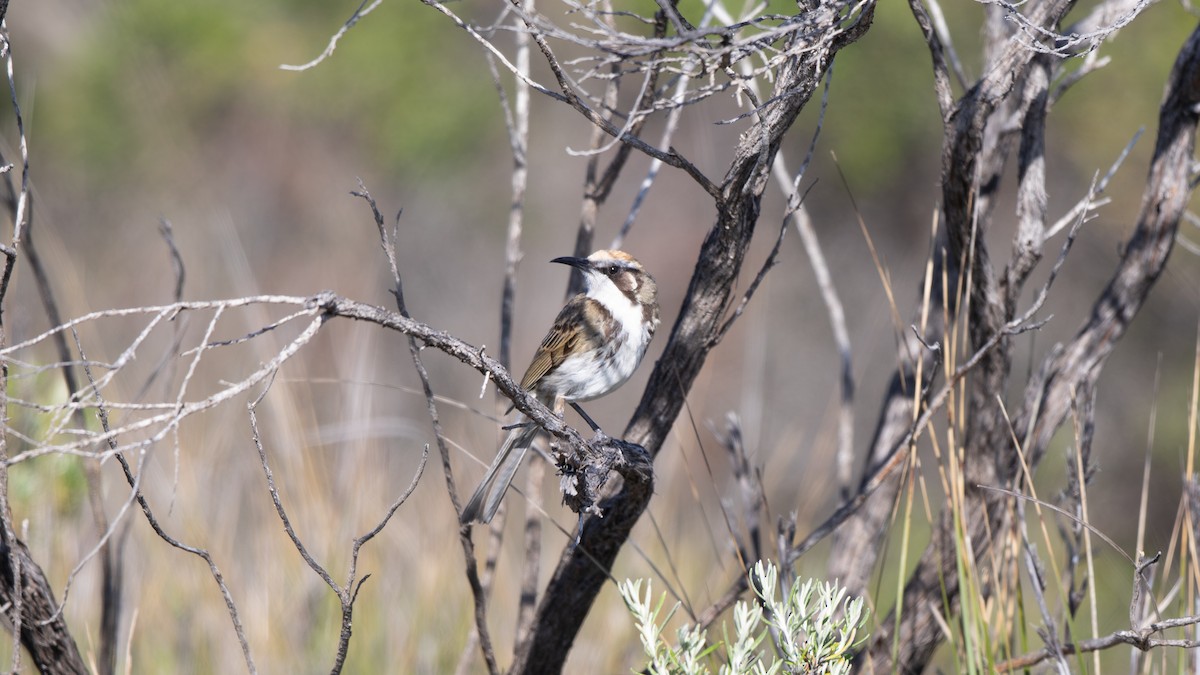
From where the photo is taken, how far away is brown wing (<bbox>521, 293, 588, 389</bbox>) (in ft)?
12.2

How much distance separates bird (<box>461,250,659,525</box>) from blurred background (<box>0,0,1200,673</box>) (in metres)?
1.03

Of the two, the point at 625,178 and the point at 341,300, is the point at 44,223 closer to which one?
the point at 341,300

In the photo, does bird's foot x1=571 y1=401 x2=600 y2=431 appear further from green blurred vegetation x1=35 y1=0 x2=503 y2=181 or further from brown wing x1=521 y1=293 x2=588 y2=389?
green blurred vegetation x1=35 y1=0 x2=503 y2=181

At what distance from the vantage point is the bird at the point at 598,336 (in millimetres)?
3662

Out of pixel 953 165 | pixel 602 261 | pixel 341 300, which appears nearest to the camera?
pixel 341 300

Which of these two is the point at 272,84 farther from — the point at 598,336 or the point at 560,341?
the point at 598,336

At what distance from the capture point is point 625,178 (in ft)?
35.0

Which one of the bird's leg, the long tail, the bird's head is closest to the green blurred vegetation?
the bird's head

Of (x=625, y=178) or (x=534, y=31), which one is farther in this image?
(x=625, y=178)

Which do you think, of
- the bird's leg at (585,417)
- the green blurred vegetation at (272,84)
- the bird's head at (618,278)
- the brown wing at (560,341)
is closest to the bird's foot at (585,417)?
the bird's leg at (585,417)

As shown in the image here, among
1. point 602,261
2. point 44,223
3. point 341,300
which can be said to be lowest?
point 341,300

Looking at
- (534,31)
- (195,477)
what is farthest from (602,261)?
(195,477)

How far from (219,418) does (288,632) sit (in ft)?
6.35

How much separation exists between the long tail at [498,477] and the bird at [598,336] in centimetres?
30
